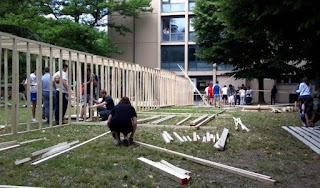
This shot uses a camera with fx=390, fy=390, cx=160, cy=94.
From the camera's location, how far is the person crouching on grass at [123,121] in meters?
7.57

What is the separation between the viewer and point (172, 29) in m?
42.4

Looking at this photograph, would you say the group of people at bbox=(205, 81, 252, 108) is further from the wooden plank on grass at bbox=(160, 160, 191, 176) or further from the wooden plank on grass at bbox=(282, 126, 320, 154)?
the wooden plank on grass at bbox=(160, 160, 191, 176)

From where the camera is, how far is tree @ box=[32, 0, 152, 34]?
38.4 metres

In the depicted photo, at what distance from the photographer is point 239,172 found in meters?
5.47

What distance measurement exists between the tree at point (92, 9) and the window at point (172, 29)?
8.16 feet

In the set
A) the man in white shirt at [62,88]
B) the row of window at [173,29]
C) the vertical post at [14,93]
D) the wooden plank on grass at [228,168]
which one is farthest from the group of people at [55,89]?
the row of window at [173,29]

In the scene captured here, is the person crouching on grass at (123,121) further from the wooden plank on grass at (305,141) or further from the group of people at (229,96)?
the group of people at (229,96)

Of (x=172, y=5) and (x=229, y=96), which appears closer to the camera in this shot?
(x=229, y=96)

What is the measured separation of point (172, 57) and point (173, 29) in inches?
120

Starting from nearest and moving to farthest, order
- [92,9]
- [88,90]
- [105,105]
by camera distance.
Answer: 1. [105,105]
2. [88,90]
3. [92,9]

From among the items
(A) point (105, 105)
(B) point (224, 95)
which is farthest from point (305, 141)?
(B) point (224, 95)

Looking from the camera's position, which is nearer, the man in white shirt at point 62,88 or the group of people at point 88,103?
the group of people at point 88,103

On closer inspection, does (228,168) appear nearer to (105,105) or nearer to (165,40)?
(105,105)

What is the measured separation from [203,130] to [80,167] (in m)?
5.29
